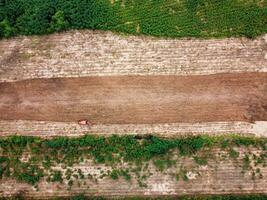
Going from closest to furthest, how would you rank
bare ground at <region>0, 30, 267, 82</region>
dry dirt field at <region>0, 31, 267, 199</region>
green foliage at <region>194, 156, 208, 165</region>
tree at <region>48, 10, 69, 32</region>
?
green foliage at <region>194, 156, 208, 165</region>, dry dirt field at <region>0, 31, 267, 199</region>, tree at <region>48, 10, 69, 32</region>, bare ground at <region>0, 30, 267, 82</region>

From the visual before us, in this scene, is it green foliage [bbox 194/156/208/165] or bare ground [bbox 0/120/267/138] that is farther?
bare ground [bbox 0/120/267/138]

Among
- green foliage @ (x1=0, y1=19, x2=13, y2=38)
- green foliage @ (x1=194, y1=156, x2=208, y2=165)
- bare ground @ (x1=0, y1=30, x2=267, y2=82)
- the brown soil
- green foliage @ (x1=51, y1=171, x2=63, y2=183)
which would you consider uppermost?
green foliage @ (x1=0, y1=19, x2=13, y2=38)

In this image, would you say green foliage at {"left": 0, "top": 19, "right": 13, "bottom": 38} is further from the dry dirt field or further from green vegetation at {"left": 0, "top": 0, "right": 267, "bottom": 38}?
the dry dirt field

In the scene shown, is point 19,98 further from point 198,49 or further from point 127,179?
point 198,49

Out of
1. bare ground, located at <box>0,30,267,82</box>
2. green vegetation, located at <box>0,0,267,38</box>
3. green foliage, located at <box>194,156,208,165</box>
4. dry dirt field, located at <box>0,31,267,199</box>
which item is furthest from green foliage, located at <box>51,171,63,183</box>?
green vegetation, located at <box>0,0,267,38</box>

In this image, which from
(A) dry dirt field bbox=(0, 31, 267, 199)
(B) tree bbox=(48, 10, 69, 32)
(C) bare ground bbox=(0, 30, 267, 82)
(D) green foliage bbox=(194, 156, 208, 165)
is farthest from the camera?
(C) bare ground bbox=(0, 30, 267, 82)

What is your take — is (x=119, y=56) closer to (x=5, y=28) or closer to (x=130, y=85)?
(x=130, y=85)

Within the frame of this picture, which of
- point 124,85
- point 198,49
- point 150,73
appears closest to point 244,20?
point 198,49
